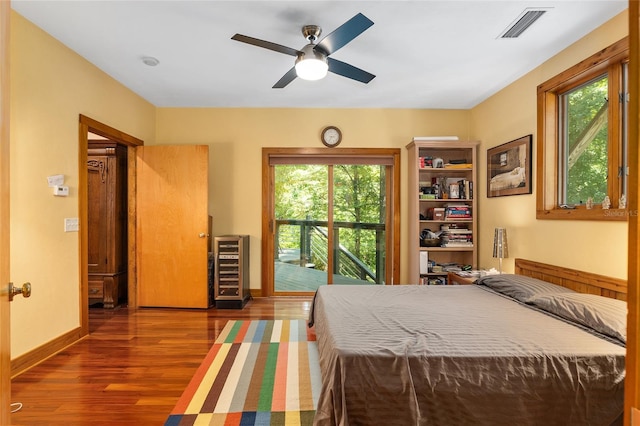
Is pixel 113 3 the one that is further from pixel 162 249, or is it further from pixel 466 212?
pixel 466 212

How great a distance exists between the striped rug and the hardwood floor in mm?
127

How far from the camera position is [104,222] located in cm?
410

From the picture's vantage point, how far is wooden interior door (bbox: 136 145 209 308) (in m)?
4.09

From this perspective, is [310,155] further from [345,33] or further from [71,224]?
[71,224]

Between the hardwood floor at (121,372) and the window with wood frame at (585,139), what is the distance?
113 inches

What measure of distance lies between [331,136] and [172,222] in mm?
2422

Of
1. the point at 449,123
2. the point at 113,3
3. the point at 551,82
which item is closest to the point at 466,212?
the point at 449,123

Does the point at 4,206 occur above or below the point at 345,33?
below

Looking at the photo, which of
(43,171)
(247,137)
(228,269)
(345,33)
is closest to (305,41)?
(345,33)

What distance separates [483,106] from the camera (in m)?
4.22

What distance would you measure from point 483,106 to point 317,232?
9.24 ft

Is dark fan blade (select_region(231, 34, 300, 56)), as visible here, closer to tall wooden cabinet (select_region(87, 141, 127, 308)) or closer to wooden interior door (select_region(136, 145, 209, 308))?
wooden interior door (select_region(136, 145, 209, 308))

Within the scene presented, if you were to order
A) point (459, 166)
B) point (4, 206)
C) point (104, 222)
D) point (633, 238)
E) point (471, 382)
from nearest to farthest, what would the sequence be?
point (633, 238) → point (4, 206) → point (471, 382) → point (104, 222) → point (459, 166)

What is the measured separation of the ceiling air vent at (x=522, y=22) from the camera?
236 centimetres
